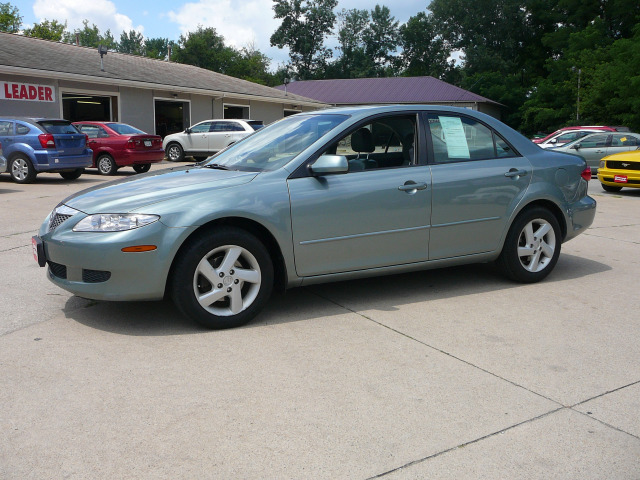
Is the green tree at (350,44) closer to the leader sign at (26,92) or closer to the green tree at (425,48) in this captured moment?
the green tree at (425,48)

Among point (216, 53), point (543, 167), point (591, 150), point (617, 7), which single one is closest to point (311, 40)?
point (216, 53)

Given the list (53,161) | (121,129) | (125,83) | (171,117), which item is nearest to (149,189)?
(53,161)

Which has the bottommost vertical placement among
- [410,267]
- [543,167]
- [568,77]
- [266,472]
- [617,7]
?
[266,472]

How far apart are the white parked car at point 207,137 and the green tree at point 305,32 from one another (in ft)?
205

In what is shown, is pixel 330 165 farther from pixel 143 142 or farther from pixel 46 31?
pixel 46 31

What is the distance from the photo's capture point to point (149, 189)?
4582mm

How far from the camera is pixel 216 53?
283 ft

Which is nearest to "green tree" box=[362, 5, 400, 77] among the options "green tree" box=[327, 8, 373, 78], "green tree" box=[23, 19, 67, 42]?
"green tree" box=[327, 8, 373, 78]

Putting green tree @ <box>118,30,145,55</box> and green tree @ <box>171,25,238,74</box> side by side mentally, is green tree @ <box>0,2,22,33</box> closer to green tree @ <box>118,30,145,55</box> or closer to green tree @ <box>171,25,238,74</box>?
green tree @ <box>171,25,238,74</box>

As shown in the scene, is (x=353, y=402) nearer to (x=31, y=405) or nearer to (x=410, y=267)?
(x=31, y=405)

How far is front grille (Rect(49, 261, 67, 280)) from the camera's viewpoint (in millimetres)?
4477

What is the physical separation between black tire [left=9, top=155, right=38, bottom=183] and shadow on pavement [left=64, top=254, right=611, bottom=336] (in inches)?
435

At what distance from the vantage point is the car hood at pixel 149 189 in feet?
14.4

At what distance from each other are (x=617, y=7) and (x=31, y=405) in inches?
2318
